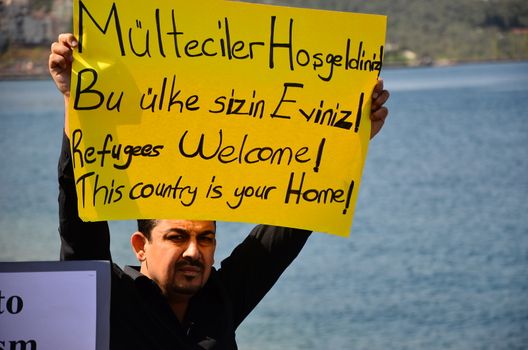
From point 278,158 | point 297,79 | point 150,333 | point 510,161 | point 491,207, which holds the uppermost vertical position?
point 510,161

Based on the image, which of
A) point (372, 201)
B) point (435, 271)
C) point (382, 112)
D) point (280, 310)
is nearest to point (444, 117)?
point (372, 201)

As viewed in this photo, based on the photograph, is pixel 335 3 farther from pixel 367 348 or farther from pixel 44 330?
pixel 44 330

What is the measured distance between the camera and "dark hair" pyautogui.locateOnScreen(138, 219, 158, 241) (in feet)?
9.99

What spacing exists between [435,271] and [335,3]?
10528 mm

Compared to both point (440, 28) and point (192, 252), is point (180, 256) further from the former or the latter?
point (440, 28)

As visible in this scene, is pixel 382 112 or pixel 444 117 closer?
pixel 382 112

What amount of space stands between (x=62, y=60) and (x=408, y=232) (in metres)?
14.5

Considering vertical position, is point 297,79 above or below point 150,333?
above

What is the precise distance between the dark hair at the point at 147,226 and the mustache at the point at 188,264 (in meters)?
0.14

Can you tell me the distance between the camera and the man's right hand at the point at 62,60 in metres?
2.92

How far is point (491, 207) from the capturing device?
19344 millimetres

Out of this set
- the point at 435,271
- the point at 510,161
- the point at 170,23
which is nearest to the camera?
the point at 170,23

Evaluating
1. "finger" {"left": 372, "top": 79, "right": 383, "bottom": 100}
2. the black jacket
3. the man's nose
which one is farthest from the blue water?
the man's nose

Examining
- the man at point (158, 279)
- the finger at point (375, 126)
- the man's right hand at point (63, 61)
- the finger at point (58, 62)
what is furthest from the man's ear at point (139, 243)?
the finger at point (375, 126)
